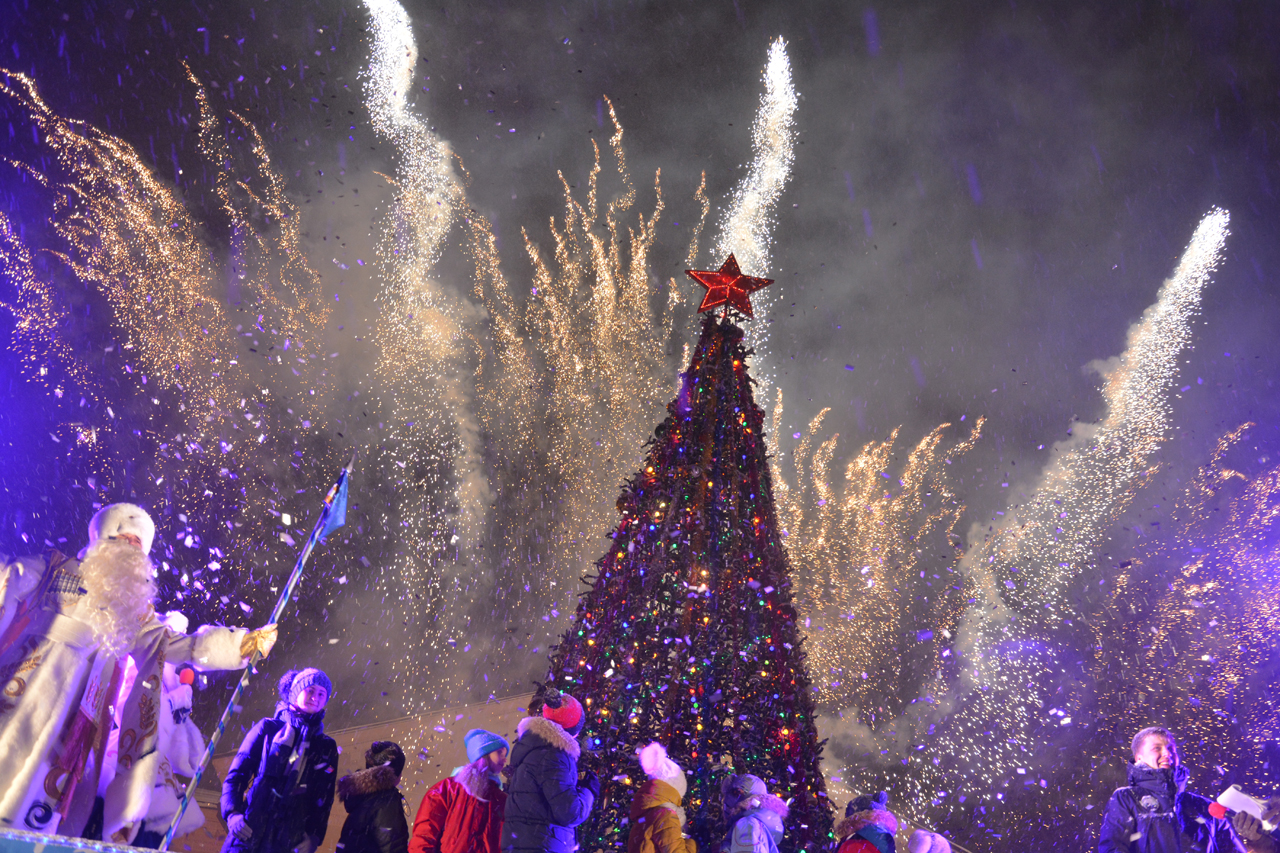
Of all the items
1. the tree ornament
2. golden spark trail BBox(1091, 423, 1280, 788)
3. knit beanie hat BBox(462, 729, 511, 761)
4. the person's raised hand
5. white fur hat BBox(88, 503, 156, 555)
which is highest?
golden spark trail BBox(1091, 423, 1280, 788)

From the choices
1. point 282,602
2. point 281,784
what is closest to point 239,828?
point 281,784

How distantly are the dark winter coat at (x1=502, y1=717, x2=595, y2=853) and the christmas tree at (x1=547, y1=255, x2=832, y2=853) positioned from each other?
1.97 feet

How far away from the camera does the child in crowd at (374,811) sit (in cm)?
378

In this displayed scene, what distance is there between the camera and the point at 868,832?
4.03m

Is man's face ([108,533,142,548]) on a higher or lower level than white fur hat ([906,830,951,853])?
higher

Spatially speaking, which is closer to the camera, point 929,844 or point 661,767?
point 661,767

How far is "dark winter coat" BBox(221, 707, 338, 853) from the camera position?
11.4 ft

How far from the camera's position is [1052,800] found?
12.6 meters

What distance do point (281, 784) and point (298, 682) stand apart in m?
0.51

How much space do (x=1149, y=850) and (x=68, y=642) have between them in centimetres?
603

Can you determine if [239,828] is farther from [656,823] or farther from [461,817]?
[656,823]

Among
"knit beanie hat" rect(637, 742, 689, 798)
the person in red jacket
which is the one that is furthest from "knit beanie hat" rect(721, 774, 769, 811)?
the person in red jacket

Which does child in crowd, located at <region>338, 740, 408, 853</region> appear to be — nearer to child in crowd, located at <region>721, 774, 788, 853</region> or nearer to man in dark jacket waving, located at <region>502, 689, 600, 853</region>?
Answer: man in dark jacket waving, located at <region>502, 689, 600, 853</region>

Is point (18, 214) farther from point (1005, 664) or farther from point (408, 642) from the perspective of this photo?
point (1005, 664)
